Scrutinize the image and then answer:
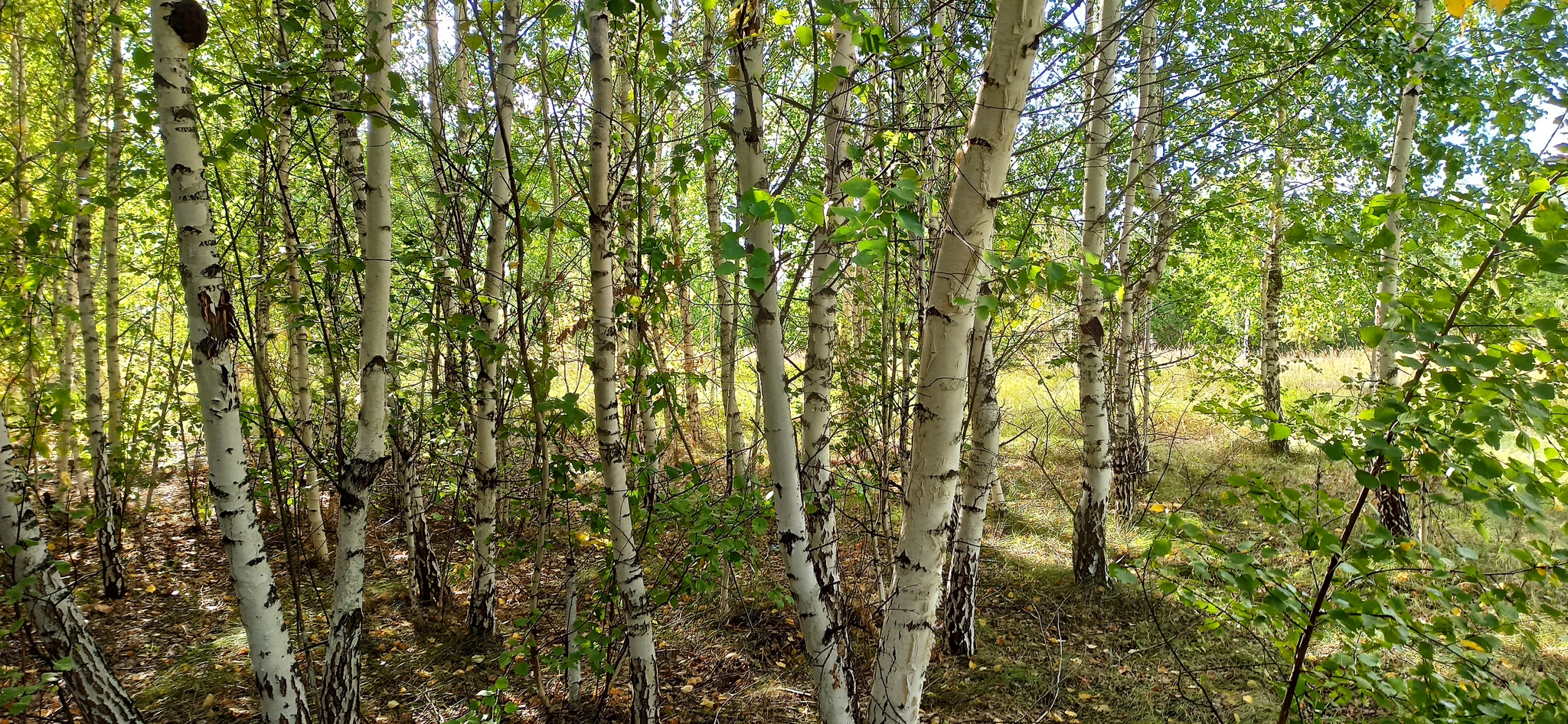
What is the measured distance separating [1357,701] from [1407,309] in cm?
300

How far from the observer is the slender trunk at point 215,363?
2.30 m

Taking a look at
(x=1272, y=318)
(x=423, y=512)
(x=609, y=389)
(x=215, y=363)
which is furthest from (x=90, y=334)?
(x=1272, y=318)

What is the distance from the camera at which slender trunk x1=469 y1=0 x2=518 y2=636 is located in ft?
10.8

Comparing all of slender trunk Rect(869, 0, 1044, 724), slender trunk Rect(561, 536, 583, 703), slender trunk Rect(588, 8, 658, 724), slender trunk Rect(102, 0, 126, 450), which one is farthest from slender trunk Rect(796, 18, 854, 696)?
slender trunk Rect(102, 0, 126, 450)

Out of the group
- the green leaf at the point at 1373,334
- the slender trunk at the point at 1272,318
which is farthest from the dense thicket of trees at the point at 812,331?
the slender trunk at the point at 1272,318

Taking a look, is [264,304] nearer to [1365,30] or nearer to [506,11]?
[506,11]

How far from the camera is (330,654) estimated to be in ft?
10.1

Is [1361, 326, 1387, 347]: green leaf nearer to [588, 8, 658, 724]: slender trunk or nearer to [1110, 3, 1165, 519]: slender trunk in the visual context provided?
[588, 8, 658, 724]: slender trunk

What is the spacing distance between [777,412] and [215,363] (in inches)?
76.4

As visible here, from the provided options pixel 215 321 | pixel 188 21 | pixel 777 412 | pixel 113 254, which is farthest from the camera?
pixel 113 254

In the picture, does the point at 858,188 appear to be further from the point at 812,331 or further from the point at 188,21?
the point at 188,21

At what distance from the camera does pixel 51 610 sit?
312cm

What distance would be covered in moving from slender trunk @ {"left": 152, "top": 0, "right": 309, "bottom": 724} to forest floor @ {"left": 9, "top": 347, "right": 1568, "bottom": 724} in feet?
1.20

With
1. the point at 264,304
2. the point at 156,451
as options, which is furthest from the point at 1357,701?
the point at 156,451
